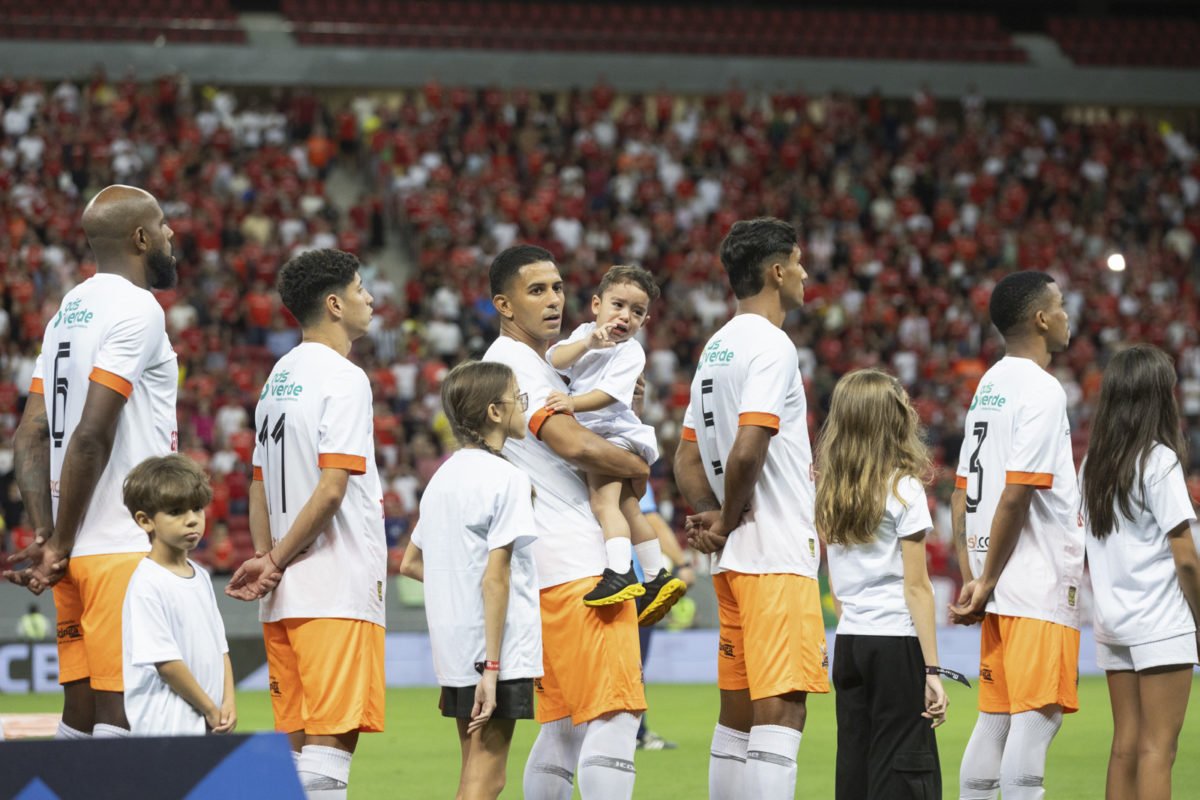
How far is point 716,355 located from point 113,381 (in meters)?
2.19

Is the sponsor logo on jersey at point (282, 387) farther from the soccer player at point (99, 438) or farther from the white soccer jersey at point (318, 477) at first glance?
the soccer player at point (99, 438)

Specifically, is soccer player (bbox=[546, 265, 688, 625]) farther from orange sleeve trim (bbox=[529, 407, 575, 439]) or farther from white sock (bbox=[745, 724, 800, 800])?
white sock (bbox=[745, 724, 800, 800])

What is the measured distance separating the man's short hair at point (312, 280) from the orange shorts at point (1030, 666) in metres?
2.85

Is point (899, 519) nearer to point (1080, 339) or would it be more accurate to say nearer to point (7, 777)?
point (7, 777)

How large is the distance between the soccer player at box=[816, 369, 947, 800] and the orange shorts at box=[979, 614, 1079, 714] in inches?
21.6

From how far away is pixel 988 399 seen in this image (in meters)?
6.18

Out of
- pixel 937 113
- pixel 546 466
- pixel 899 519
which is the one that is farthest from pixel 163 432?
pixel 937 113

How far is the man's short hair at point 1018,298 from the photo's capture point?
20.2ft

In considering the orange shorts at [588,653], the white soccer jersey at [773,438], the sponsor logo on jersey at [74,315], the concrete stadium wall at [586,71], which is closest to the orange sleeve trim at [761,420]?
the white soccer jersey at [773,438]

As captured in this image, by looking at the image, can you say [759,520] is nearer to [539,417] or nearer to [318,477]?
[539,417]

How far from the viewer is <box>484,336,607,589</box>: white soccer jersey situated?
5.62m

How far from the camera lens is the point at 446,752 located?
34.4ft

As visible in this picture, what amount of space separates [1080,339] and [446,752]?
15.6 m

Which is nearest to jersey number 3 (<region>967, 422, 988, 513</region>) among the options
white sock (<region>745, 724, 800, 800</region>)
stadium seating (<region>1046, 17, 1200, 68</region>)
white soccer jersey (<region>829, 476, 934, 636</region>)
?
white soccer jersey (<region>829, 476, 934, 636</region>)
